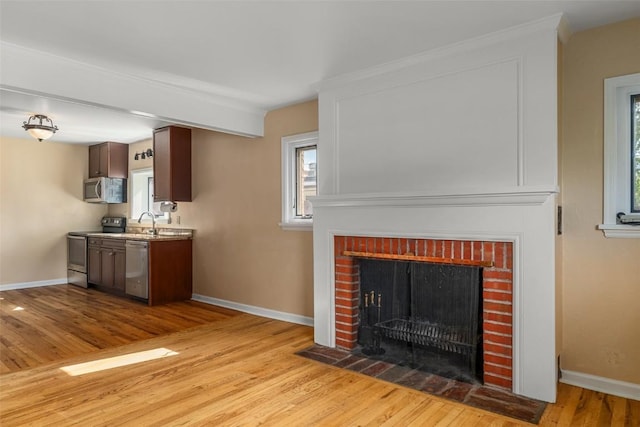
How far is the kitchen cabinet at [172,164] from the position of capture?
217 inches

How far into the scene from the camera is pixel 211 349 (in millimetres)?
3631

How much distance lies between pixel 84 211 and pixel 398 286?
20.6ft

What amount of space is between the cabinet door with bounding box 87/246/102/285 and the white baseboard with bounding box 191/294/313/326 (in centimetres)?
170

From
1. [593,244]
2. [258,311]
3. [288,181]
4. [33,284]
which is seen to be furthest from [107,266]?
[593,244]

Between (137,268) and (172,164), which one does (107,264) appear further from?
(172,164)

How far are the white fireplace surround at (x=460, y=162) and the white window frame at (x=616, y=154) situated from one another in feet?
1.40

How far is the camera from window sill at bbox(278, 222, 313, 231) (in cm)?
435

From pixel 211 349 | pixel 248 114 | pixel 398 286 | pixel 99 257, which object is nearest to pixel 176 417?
pixel 211 349

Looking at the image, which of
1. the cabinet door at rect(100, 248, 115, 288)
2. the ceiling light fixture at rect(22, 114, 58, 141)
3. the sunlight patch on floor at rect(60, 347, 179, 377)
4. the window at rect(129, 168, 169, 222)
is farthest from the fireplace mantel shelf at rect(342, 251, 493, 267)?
the window at rect(129, 168, 169, 222)

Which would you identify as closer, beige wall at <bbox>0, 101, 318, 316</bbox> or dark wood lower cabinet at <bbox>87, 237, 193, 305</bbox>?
beige wall at <bbox>0, 101, 318, 316</bbox>

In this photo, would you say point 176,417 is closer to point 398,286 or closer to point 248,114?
point 398,286

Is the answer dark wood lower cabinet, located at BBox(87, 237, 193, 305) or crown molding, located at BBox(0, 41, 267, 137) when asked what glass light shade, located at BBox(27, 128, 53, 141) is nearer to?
dark wood lower cabinet, located at BBox(87, 237, 193, 305)

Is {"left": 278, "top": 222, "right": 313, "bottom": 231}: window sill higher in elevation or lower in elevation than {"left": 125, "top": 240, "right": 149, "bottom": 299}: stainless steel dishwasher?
higher

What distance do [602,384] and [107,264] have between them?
6083 millimetres
